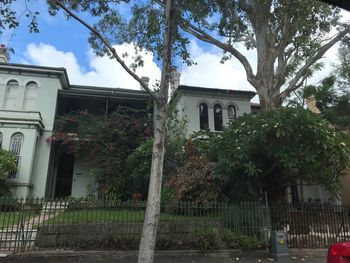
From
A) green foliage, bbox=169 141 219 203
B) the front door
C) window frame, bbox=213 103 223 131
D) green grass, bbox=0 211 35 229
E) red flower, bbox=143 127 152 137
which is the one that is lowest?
green grass, bbox=0 211 35 229

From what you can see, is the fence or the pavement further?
the fence

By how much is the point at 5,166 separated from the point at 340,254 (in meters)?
16.0

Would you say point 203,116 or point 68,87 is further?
point 203,116

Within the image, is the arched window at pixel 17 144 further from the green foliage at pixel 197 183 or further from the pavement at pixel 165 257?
→ the pavement at pixel 165 257

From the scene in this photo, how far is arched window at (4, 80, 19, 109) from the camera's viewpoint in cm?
2002

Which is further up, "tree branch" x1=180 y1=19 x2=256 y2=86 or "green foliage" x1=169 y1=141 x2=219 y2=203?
"tree branch" x1=180 y1=19 x2=256 y2=86

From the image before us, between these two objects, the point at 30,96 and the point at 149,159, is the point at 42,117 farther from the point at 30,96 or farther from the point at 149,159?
the point at 149,159

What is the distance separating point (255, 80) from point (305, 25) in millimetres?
2898

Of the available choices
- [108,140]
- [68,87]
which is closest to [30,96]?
[68,87]

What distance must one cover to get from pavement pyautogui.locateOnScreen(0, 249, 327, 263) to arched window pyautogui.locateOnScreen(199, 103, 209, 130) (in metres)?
11.8

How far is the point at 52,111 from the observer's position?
20312 millimetres

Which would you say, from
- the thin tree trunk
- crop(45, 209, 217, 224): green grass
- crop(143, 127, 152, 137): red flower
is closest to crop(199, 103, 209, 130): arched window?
crop(143, 127, 152, 137): red flower

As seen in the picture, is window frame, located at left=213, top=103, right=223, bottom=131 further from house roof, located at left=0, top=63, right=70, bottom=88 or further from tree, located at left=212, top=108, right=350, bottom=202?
tree, located at left=212, top=108, right=350, bottom=202

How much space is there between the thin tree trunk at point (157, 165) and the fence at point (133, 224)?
3035 millimetres
